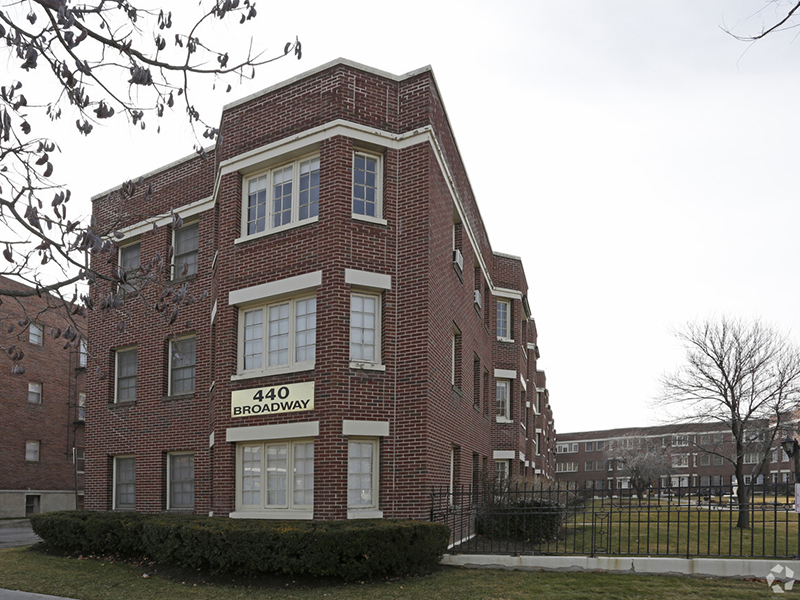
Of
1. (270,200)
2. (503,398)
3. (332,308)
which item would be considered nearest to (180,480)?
(332,308)

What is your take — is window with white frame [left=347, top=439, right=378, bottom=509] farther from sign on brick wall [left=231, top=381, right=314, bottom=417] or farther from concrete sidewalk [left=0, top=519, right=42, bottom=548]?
concrete sidewalk [left=0, top=519, right=42, bottom=548]

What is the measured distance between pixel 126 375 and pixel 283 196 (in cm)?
856

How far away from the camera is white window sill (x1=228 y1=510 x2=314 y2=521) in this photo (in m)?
13.7

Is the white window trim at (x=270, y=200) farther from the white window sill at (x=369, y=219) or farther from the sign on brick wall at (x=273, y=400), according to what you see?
the sign on brick wall at (x=273, y=400)

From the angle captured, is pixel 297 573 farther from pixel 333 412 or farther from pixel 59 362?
pixel 59 362

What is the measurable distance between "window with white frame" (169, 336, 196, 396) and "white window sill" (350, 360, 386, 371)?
6646 mm

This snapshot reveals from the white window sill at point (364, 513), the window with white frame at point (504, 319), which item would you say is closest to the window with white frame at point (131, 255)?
the white window sill at point (364, 513)

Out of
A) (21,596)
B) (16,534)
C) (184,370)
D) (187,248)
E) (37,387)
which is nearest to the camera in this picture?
(21,596)

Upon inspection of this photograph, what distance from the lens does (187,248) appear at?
19.8 metres

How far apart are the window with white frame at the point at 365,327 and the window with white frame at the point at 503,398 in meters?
15.1

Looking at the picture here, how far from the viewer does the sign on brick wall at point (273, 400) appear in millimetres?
14086

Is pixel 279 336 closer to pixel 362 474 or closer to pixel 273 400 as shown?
pixel 273 400

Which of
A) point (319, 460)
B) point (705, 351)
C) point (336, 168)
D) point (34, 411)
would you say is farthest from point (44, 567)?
point (34, 411)

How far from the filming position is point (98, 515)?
16.4 metres
